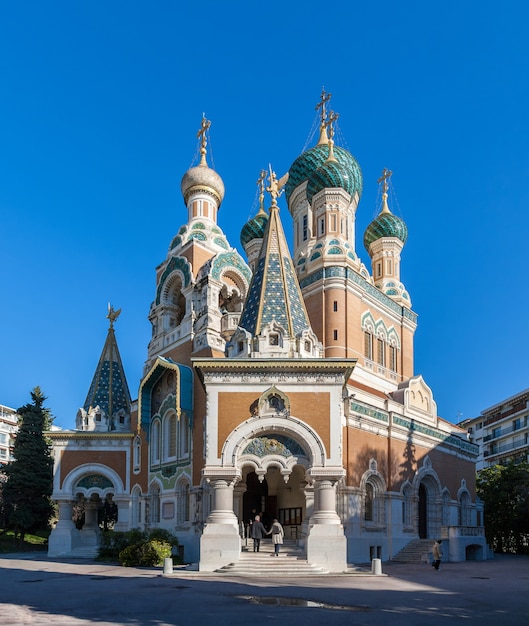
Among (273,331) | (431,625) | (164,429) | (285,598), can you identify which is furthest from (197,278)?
(431,625)

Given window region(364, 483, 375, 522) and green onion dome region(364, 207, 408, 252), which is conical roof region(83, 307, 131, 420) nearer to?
window region(364, 483, 375, 522)

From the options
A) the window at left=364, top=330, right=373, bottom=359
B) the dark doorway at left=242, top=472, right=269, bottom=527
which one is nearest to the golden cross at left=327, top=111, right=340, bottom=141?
the window at left=364, top=330, right=373, bottom=359

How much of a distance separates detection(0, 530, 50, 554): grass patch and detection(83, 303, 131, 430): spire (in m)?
6.72

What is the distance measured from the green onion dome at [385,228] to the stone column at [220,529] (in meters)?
18.0

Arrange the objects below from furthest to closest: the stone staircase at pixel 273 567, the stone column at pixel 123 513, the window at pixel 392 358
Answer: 1. the window at pixel 392 358
2. the stone column at pixel 123 513
3. the stone staircase at pixel 273 567

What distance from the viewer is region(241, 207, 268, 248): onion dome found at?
33.3 metres

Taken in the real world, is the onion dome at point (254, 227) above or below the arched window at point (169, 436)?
above

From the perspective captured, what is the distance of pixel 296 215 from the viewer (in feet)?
98.2

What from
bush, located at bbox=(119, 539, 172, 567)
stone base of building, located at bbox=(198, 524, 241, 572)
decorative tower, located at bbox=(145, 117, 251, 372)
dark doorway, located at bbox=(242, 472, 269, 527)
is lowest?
bush, located at bbox=(119, 539, 172, 567)

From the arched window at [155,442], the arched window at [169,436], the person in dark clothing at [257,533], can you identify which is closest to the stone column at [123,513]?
the arched window at [155,442]

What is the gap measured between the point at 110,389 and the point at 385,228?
14.0 m

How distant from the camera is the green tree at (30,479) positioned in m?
28.3

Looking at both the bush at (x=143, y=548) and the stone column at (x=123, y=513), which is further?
the stone column at (x=123, y=513)

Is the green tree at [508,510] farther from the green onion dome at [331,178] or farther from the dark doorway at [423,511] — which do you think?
the green onion dome at [331,178]
